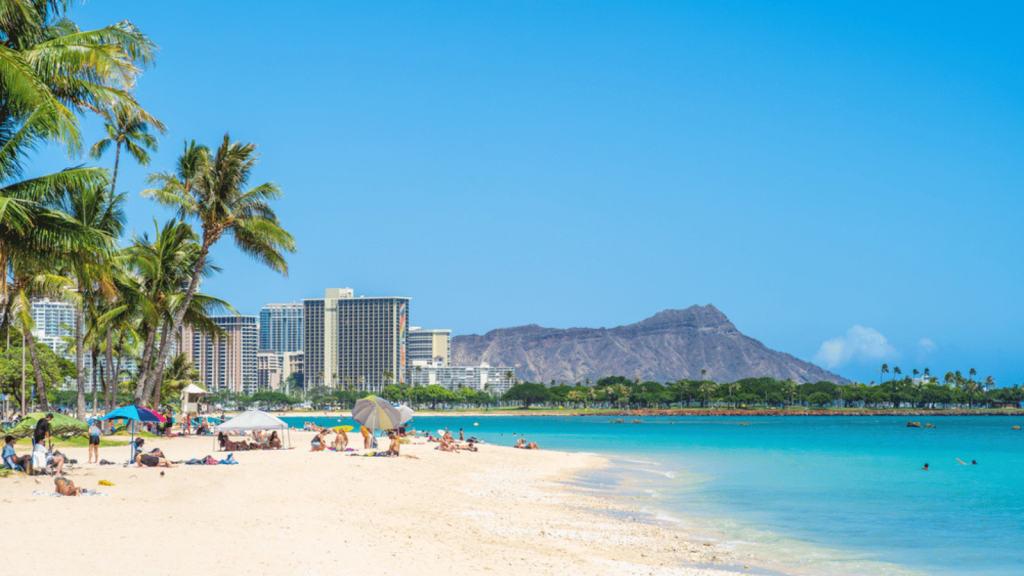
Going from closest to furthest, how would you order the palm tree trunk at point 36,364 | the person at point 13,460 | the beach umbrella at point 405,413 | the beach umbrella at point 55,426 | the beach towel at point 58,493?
the beach towel at point 58,493 → the person at point 13,460 → the beach umbrella at point 55,426 → the palm tree trunk at point 36,364 → the beach umbrella at point 405,413

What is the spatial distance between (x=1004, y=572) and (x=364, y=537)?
10.2m

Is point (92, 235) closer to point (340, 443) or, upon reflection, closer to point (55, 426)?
point (55, 426)

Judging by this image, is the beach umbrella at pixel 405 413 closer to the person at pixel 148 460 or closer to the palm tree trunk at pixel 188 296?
the palm tree trunk at pixel 188 296

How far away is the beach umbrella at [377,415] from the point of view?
27531 millimetres

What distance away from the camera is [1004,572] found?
1262cm

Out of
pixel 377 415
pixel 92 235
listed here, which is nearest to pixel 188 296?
pixel 377 415

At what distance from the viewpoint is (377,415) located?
91.3 ft

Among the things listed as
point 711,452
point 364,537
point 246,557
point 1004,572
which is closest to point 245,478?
point 364,537

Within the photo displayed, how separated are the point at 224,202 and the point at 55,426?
30.8ft

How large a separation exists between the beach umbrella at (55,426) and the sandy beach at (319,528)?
2046mm

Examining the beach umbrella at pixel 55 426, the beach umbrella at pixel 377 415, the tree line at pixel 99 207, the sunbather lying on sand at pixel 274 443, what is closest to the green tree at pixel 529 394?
the tree line at pixel 99 207

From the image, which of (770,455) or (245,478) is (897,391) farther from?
(245,478)

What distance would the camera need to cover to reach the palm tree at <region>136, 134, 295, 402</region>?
2773 cm

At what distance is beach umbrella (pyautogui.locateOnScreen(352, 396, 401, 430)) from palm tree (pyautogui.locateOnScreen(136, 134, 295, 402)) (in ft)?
19.2
